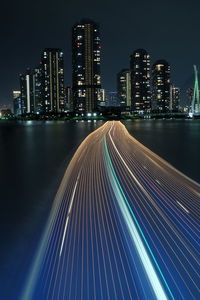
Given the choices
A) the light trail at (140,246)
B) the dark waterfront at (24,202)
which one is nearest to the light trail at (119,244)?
the light trail at (140,246)

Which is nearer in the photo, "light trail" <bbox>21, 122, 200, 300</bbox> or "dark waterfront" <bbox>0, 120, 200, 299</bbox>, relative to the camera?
"light trail" <bbox>21, 122, 200, 300</bbox>

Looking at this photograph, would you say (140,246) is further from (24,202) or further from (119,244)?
(24,202)

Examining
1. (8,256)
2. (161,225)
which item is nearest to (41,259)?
(8,256)

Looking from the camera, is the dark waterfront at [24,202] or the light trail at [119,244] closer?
the light trail at [119,244]

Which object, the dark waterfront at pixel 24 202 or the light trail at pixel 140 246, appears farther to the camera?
the dark waterfront at pixel 24 202

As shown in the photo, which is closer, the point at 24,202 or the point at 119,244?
the point at 119,244

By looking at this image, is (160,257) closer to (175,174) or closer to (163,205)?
(163,205)

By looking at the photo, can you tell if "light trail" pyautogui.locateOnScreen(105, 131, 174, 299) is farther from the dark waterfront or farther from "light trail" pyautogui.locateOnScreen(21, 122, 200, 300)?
the dark waterfront

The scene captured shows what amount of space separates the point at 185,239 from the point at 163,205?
92.2 inches

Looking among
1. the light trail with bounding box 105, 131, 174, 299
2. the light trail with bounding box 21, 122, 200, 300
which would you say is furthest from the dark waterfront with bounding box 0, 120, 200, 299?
the light trail with bounding box 105, 131, 174, 299

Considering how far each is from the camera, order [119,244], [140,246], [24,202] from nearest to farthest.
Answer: [140,246] → [119,244] → [24,202]

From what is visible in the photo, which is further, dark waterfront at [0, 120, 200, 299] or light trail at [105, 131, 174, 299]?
dark waterfront at [0, 120, 200, 299]

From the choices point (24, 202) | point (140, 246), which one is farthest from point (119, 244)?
point (24, 202)

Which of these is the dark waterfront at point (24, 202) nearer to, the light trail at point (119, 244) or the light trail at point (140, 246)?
the light trail at point (119, 244)
